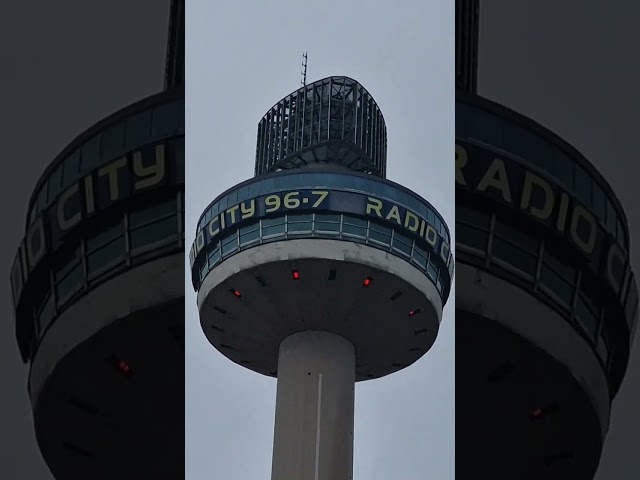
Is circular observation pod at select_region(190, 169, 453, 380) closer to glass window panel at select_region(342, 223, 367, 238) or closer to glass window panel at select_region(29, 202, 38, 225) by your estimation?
glass window panel at select_region(342, 223, 367, 238)

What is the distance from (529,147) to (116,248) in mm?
14337

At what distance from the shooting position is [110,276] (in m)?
55.1

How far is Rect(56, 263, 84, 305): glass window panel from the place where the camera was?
55.9m

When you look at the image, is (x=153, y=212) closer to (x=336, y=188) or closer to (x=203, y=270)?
(x=203, y=270)

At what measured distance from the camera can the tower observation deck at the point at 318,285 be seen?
5238cm

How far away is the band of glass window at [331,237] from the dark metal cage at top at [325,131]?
3142 mm

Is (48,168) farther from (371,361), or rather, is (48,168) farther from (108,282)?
(371,361)

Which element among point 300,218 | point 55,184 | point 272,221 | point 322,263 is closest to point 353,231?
point 322,263

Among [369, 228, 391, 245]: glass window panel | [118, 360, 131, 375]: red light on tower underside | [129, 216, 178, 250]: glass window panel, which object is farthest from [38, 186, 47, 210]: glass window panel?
[369, 228, 391, 245]: glass window panel

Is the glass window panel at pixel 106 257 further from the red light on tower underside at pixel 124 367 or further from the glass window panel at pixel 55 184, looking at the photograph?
the red light on tower underside at pixel 124 367

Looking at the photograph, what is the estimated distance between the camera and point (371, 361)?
55438mm

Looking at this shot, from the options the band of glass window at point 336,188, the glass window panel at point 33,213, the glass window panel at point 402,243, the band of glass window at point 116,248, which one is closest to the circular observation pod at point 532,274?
the band of glass window at point 336,188

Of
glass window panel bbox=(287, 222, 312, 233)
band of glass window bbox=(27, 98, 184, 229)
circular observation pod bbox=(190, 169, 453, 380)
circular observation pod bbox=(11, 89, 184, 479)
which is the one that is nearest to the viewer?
circular observation pod bbox=(190, 169, 453, 380)

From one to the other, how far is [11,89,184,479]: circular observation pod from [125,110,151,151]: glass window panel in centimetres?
3
